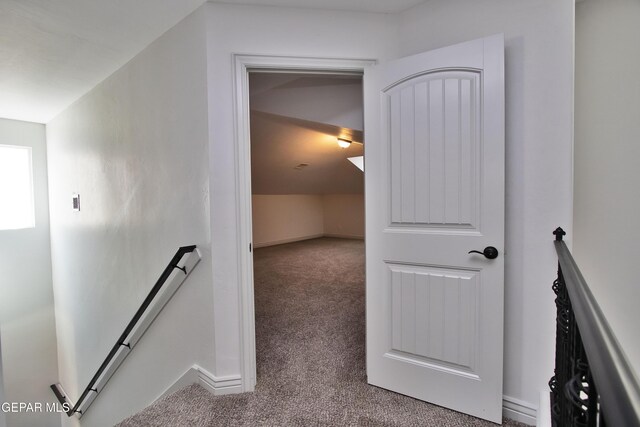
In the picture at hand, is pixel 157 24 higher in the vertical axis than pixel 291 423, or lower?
higher

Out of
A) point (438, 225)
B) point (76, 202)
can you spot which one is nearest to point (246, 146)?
point (438, 225)

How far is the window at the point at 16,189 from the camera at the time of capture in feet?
12.7

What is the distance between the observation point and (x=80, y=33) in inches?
77.2

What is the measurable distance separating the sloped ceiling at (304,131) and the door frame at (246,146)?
0.38 ft

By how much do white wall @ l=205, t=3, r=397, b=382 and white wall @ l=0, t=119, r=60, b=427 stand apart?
376cm

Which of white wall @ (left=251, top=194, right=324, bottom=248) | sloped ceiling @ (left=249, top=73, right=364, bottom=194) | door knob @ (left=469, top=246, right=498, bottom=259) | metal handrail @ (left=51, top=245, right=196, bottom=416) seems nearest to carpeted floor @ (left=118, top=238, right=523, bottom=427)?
metal handrail @ (left=51, top=245, right=196, bottom=416)

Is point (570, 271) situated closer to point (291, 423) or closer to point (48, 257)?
point (291, 423)

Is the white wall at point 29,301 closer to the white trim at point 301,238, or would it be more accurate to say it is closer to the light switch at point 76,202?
the light switch at point 76,202

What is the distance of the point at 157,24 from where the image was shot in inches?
74.7

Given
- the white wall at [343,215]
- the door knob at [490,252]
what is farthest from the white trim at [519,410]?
the white wall at [343,215]

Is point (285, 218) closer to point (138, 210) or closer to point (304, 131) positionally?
point (304, 131)

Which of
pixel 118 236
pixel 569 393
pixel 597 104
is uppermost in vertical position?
pixel 597 104

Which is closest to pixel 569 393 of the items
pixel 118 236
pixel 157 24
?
pixel 157 24

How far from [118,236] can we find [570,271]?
3.00m
